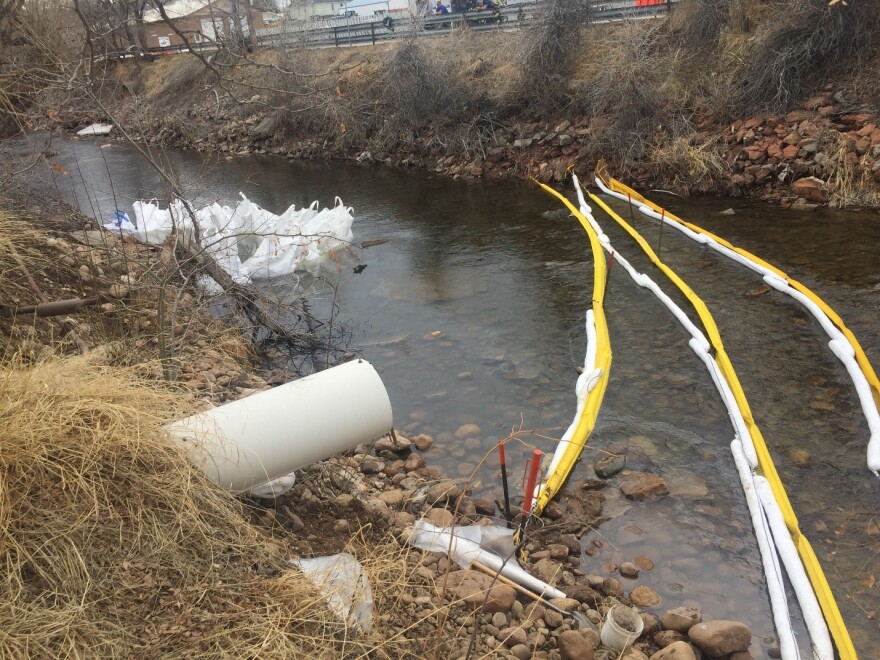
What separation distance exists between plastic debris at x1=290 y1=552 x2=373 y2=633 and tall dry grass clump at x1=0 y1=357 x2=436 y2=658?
57 millimetres

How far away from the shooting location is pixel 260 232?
28.1 ft

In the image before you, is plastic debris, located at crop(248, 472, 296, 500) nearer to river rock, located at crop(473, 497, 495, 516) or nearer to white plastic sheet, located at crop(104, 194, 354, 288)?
river rock, located at crop(473, 497, 495, 516)

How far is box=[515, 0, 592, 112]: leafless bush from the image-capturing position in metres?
13.9

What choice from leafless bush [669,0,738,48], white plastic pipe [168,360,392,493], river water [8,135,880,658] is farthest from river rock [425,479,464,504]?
leafless bush [669,0,738,48]

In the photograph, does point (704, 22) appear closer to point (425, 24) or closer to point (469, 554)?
point (425, 24)

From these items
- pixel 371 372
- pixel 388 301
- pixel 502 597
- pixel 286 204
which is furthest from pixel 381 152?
pixel 502 597

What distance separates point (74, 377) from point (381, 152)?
13.7 m

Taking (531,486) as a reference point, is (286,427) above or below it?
above

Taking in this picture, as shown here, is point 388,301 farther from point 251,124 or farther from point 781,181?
point 251,124

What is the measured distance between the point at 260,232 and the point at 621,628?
6790mm

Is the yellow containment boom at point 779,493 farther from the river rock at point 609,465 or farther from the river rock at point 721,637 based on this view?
the river rock at point 609,465

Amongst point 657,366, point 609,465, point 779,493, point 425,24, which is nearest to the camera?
point 779,493

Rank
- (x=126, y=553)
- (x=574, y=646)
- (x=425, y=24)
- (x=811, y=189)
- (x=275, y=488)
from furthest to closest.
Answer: (x=425, y=24) → (x=811, y=189) → (x=275, y=488) → (x=574, y=646) → (x=126, y=553)

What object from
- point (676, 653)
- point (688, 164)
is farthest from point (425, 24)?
point (676, 653)
